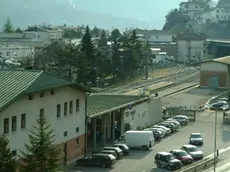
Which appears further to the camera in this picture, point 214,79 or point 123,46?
point 123,46

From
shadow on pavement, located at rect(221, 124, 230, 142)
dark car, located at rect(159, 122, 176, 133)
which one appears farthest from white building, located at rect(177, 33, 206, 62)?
dark car, located at rect(159, 122, 176, 133)

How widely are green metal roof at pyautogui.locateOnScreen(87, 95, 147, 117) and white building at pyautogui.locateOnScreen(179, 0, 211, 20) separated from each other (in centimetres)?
11198

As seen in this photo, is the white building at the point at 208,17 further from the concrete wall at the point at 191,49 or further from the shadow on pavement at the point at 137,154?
the shadow on pavement at the point at 137,154

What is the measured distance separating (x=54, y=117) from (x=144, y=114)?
524 inches

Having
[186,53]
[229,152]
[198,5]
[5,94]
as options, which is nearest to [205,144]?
[229,152]

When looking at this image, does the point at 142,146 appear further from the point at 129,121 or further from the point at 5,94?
the point at 5,94

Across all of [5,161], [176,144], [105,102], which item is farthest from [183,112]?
[5,161]

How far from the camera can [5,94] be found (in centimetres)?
2477

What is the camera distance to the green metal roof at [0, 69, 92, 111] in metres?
24.6

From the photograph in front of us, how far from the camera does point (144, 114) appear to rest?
40562 mm

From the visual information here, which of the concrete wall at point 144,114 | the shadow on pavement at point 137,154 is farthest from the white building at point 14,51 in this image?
the shadow on pavement at point 137,154

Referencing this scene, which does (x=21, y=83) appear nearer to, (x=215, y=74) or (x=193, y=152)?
(x=193, y=152)

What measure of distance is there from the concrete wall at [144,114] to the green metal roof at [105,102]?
25.0 inches

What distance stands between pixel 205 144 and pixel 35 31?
83.0 meters
